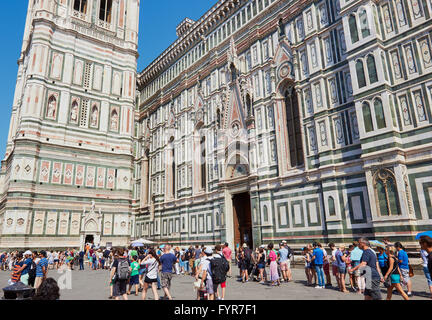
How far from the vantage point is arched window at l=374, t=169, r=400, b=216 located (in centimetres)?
1374

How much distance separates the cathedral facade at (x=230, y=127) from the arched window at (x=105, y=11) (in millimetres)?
212

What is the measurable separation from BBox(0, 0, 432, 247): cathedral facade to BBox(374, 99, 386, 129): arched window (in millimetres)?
72

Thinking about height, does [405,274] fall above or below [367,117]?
below

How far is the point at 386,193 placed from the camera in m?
14.0

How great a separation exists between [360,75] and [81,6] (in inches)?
1212

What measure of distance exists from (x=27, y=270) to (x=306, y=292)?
8.97 metres

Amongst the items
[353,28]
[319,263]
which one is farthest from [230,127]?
[319,263]

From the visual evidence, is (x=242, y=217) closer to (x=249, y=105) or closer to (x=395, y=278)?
(x=249, y=105)

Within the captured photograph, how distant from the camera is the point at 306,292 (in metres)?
10.1

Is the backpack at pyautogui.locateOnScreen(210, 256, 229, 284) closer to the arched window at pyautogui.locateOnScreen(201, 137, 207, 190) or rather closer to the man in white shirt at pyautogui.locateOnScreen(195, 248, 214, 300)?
the man in white shirt at pyautogui.locateOnScreen(195, 248, 214, 300)

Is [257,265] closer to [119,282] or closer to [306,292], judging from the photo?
[306,292]

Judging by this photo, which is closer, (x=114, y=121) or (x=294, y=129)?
(x=294, y=129)

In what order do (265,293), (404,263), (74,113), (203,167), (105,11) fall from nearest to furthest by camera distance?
(404,263), (265,293), (203,167), (74,113), (105,11)

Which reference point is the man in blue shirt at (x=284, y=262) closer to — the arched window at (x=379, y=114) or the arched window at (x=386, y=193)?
the arched window at (x=386, y=193)
